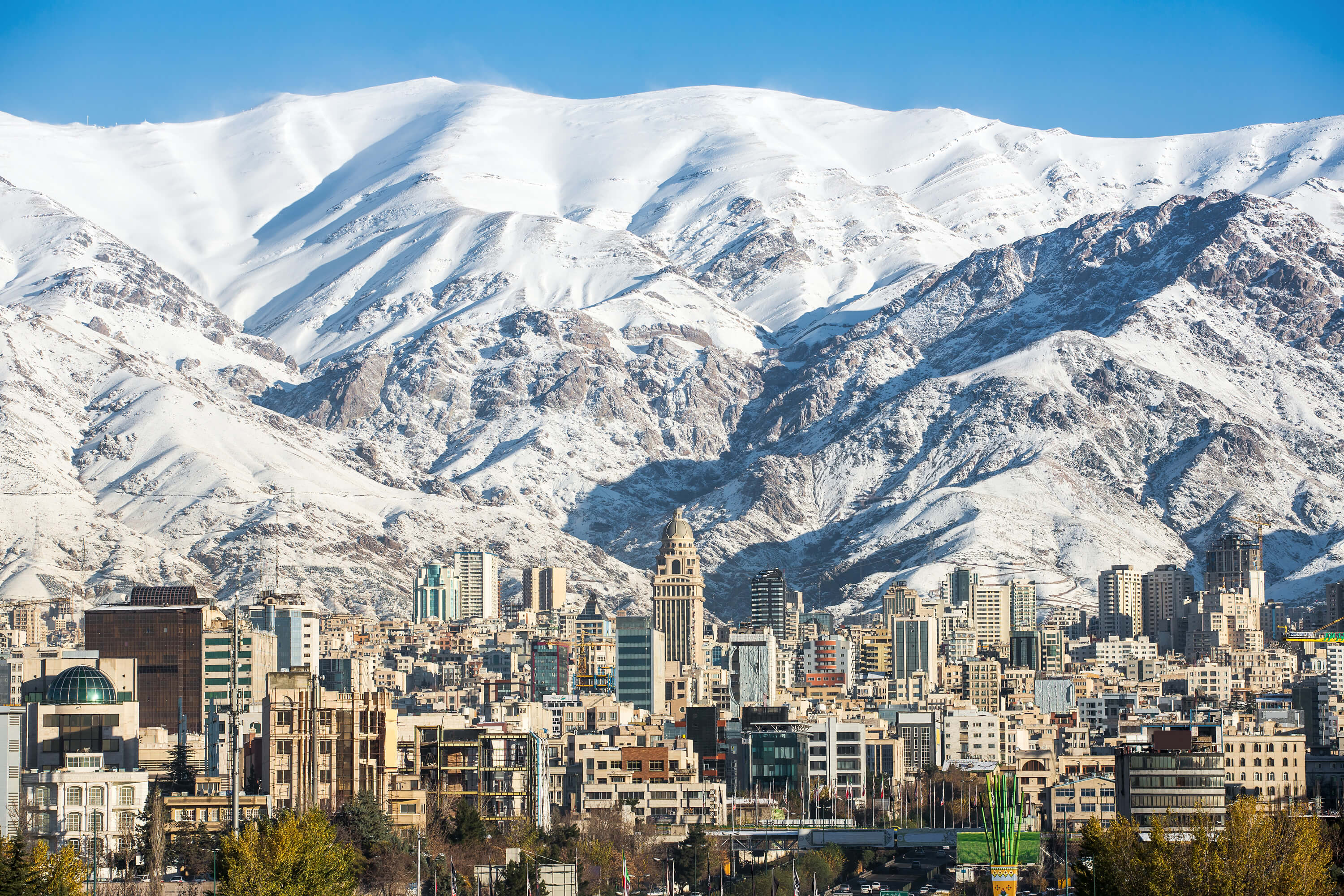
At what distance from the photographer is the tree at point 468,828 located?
111750 millimetres

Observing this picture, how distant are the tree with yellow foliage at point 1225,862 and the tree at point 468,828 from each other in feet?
102

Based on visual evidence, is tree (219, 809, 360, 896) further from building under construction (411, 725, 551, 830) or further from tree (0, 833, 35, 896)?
building under construction (411, 725, 551, 830)

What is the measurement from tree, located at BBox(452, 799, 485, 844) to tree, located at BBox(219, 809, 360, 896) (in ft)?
67.0

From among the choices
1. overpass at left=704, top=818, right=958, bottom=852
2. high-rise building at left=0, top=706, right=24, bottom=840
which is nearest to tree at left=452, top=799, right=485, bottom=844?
overpass at left=704, top=818, right=958, bottom=852

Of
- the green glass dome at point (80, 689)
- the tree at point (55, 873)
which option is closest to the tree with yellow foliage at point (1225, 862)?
the tree at point (55, 873)

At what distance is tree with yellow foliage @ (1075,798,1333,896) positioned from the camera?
267 feet

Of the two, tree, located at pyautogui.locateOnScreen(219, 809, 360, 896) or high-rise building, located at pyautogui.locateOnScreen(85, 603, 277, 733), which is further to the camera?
high-rise building, located at pyautogui.locateOnScreen(85, 603, 277, 733)

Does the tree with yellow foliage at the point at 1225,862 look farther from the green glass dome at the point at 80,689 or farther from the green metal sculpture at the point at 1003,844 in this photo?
the green glass dome at the point at 80,689

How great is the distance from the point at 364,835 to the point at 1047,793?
53573 mm

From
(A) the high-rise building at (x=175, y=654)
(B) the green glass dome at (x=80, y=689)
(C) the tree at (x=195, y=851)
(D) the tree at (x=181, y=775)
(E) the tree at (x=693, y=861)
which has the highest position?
(A) the high-rise building at (x=175, y=654)

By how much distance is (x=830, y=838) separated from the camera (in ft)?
416

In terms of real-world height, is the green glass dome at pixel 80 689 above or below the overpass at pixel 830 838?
above

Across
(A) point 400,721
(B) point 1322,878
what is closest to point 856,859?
(A) point 400,721

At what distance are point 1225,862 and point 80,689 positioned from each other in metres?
62.8
